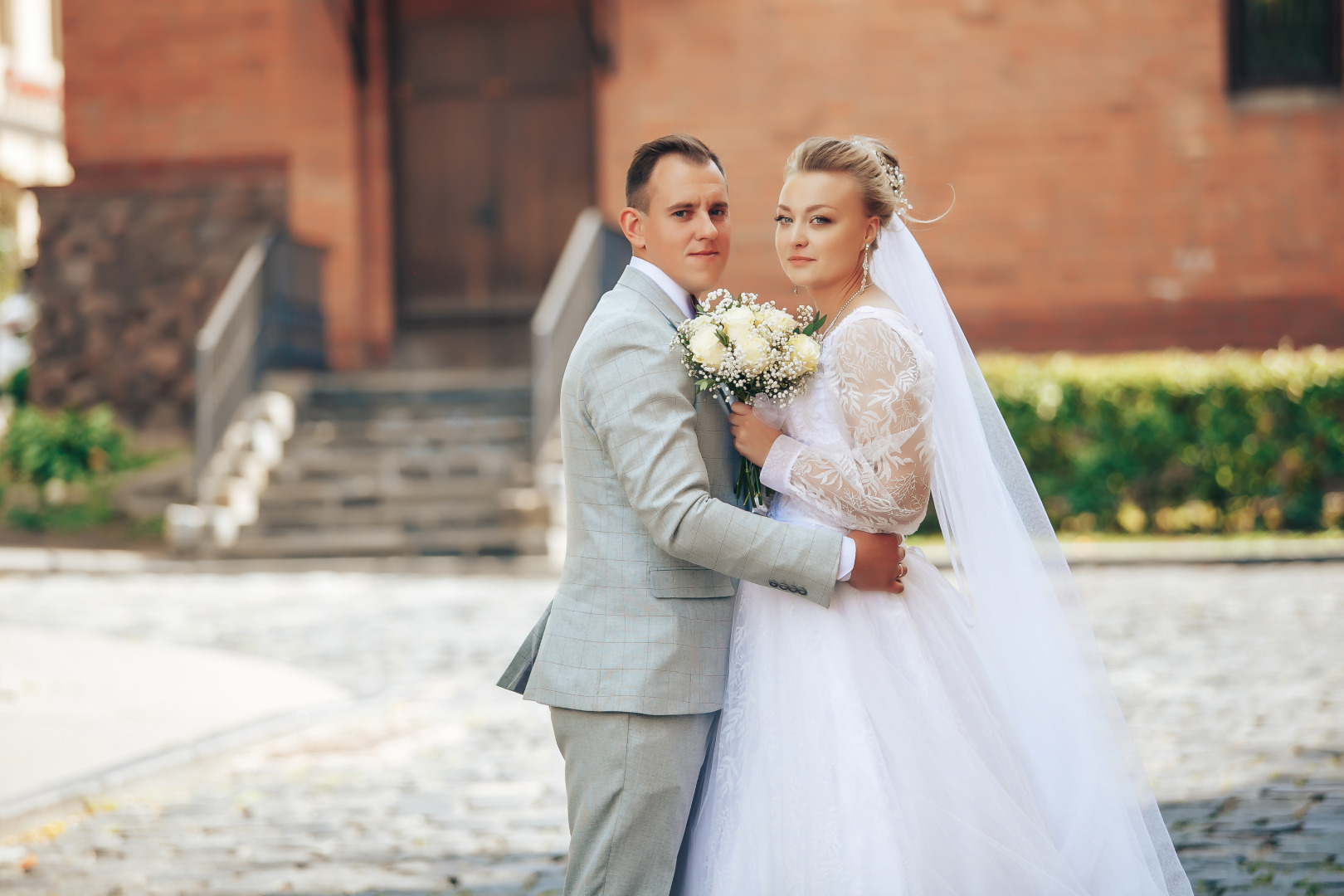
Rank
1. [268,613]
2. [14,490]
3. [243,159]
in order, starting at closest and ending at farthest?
1. [268,613]
2. [14,490]
3. [243,159]

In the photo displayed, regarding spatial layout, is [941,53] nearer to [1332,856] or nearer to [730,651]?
[1332,856]

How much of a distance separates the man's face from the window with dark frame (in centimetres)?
1281

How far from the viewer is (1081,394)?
11977mm

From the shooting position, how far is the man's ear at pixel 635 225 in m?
2.93

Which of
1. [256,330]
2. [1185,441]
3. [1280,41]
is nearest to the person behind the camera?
[1185,441]

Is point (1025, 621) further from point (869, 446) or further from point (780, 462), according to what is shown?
point (780, 462)

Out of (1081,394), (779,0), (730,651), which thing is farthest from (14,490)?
(730,651)

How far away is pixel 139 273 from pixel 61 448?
2342 millimetres

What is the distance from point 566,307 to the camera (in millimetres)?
11609

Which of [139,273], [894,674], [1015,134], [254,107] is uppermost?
[254,107]

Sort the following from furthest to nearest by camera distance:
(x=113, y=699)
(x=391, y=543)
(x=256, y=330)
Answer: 1. (x=256, y=330)
2. (x=391, y=543)
3. (x=113, y=699)

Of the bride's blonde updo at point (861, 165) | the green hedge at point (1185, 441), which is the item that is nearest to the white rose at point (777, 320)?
the bride's blonde updo at point (861, 165)

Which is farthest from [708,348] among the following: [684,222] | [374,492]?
[374,492]

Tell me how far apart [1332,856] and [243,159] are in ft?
42.6
